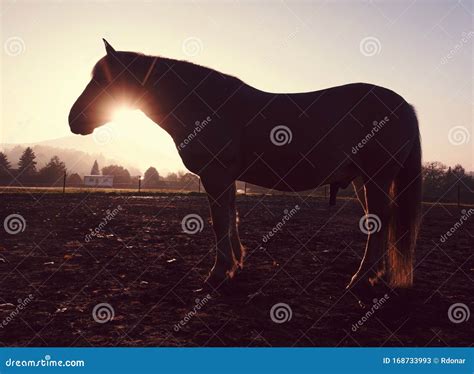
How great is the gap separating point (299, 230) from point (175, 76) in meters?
6.23

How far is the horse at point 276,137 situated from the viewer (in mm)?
4465

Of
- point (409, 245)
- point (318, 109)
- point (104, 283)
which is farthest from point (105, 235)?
point (409, 245)

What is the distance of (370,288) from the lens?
14.3ft

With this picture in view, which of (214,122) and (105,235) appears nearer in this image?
(214,122)

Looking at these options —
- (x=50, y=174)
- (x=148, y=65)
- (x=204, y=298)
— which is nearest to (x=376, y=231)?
(x=204, y=298)

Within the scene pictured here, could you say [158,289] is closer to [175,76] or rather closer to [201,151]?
[201,151]

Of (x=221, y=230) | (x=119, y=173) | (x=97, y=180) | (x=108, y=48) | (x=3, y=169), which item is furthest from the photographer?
(x=119, y=173)

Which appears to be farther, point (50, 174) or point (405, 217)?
point (50, 174)

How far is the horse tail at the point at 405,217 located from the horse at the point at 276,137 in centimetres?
1

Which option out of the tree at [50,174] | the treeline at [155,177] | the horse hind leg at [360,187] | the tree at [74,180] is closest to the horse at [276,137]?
the horse hind leg at [360,187]

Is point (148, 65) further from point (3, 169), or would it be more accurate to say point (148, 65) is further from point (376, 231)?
point (3, 169)

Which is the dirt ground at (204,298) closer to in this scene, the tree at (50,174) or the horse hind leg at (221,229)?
the horse hind leg at (221,229)

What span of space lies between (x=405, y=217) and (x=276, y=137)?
214 cm

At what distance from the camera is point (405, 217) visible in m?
4.68
